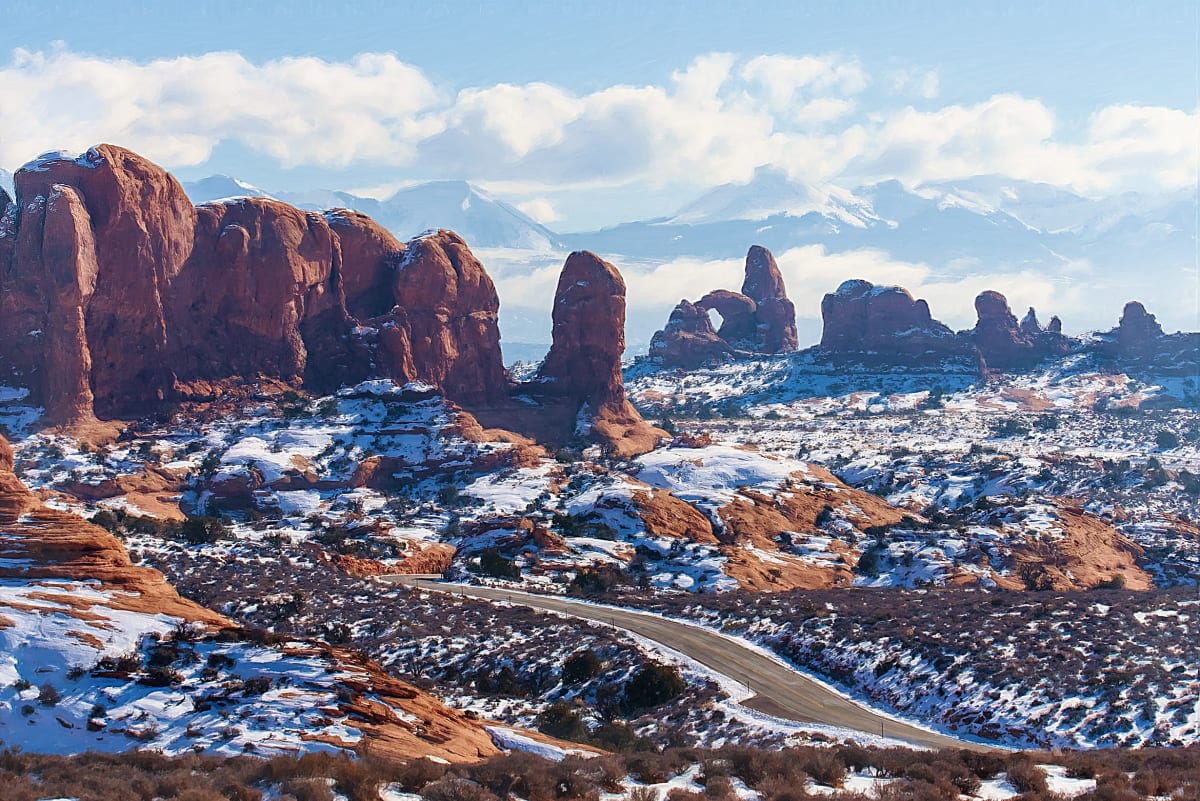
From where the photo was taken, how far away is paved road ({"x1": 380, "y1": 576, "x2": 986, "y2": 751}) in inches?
1363

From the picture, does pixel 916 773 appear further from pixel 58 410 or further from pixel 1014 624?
pixel 58 410

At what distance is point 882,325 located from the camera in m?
191

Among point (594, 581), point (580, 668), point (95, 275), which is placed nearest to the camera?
point (580, 668)

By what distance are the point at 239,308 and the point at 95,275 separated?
1350cm

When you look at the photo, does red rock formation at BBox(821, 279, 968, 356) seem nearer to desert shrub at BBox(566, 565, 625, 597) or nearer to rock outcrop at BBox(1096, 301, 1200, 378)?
rock outcrop at BBox(1096, 301, 1200, 378)

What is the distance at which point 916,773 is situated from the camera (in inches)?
887

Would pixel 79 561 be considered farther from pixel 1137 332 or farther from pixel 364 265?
pixel 1137 332

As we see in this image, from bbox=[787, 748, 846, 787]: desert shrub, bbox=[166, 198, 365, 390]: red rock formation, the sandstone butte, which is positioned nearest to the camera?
bbox=[787, 748, 846, 787]: desert shrub

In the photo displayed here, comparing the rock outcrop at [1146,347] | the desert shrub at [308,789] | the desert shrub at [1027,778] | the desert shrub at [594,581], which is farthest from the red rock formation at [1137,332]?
the desert shrub at [308,789]

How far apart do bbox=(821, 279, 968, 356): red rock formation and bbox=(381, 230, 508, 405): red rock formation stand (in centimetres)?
8551

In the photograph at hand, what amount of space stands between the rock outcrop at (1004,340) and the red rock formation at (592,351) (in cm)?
9020

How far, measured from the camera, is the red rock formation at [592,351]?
11812 cm

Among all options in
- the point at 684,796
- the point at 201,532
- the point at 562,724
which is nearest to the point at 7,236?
the point at 201,532

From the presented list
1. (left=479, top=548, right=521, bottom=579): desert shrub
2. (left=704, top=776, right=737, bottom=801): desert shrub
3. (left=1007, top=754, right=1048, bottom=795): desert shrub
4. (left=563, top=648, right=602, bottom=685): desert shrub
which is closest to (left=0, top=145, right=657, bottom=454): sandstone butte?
(left=479, top=548, right=521, bottom=579): desert shrub
